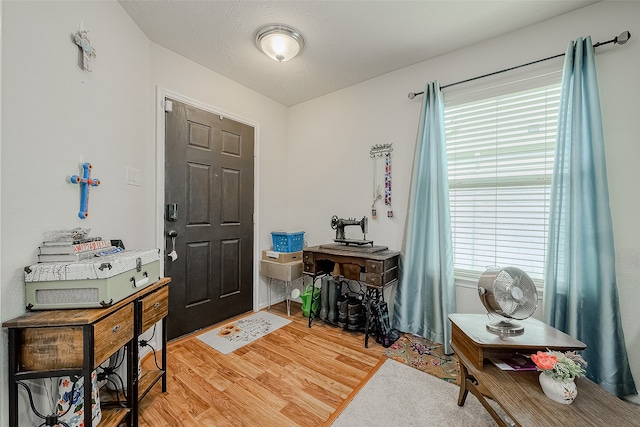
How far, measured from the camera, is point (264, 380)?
5.95 feet

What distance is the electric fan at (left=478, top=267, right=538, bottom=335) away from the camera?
1.33 metres

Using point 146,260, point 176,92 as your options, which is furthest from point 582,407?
point 176,92

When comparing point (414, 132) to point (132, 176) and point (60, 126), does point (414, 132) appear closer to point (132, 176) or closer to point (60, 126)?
point (132, 176)

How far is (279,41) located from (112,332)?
2.19m

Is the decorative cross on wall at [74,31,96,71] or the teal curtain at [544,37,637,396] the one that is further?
the teal curtain at [544,37,637,396]

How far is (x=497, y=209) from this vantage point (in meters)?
2.16

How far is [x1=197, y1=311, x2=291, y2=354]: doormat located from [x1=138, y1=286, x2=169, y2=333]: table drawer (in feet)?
2.69

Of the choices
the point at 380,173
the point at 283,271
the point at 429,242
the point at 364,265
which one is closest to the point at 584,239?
the point at 429,242

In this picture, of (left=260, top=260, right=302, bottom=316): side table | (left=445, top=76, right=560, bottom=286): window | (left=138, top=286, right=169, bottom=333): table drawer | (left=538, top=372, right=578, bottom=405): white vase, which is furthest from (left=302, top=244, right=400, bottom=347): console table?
(left=138, top=286, right=169, bottom=333): table drawer

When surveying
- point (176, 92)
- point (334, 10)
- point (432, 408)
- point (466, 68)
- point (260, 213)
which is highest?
point (334, 10)

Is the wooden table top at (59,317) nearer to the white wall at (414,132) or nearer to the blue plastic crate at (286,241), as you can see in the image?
the blue plastic crate at (286,241)

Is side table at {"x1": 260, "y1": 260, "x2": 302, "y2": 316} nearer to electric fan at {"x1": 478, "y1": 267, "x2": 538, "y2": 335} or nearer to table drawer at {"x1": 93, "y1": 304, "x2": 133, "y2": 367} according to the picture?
table drawer at {"x1": 93, "y1": 304, "x2": 133, "y2": 367}

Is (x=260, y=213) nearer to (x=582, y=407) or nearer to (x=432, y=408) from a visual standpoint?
(x=432, y=408)

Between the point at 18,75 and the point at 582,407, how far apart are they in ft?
8.68
